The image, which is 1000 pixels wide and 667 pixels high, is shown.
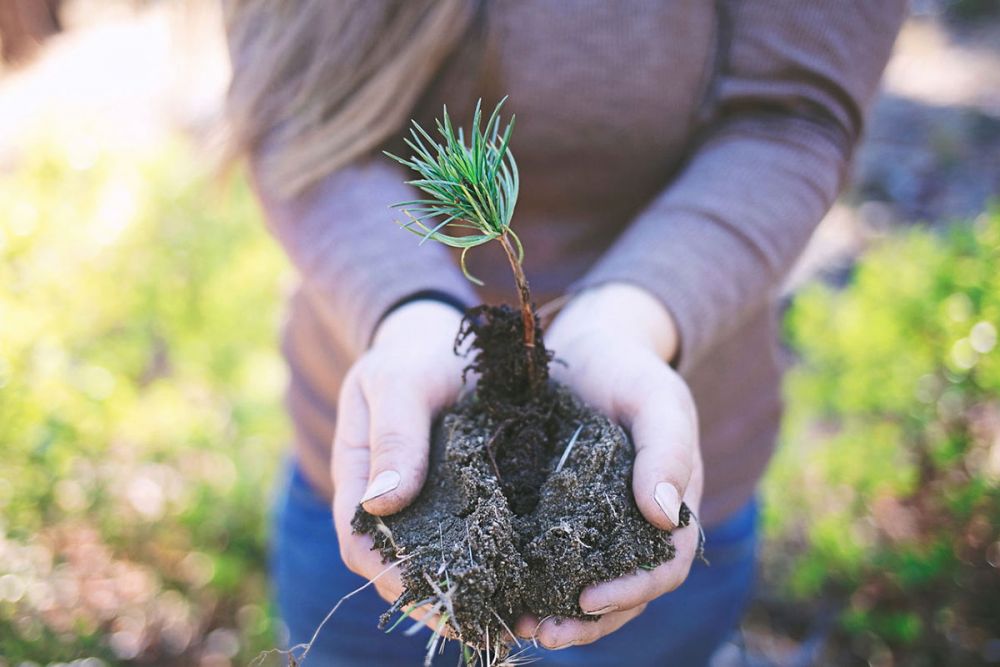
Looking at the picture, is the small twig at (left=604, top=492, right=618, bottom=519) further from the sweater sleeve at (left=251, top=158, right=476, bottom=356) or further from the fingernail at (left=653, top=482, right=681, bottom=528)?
the sweater sleeve at (left=251, top=158, right=476, bottom=356)

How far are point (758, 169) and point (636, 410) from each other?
0.61 metres

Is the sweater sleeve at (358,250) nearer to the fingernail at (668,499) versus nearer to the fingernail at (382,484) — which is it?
the fingernail at (382,484)

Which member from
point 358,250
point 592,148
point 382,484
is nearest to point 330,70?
point 358,250

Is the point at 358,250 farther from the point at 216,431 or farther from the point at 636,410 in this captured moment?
the point at 216,431

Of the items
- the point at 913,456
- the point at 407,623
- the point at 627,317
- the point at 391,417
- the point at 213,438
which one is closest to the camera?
the point at 391,417

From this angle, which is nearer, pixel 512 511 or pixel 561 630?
pixel 561 630

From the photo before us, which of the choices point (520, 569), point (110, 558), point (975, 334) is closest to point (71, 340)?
point (110, 558)

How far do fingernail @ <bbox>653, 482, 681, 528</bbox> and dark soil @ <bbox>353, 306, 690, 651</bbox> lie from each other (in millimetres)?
45

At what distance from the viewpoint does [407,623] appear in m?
1.51

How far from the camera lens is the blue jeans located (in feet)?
5.04

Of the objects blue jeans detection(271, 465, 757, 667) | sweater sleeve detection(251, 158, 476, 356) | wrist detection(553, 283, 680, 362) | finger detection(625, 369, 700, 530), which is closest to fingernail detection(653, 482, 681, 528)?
finger detection(625, 369, 700, 530)

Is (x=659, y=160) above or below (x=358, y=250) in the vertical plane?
below

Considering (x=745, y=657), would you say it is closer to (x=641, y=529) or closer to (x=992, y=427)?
(x=992, y=427)

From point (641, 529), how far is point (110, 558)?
2.19 meters
